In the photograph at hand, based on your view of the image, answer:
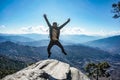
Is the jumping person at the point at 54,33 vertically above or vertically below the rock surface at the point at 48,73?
above

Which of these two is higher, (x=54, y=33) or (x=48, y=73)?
(x=54, y=33)

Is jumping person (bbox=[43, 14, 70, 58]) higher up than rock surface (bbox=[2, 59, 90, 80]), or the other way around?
jumping person (bbox=[43, 14, 70, 58])

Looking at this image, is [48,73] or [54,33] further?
[54,33]

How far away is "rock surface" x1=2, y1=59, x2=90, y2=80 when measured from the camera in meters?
11.6

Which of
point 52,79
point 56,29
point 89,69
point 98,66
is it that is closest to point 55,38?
point 56,29

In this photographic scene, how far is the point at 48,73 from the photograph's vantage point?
1409cm

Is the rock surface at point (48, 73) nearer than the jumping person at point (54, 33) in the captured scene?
Yes

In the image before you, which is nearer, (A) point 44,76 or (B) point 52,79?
(A) point 44,76

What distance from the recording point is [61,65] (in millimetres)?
16047

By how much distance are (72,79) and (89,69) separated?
64.4 meters

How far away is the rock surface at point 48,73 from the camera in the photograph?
38.0ft

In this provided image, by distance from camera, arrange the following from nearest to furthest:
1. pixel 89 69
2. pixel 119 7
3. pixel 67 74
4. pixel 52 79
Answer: pixel 52 79
pixel 67 74
pixel 119 7
pixel 89 69

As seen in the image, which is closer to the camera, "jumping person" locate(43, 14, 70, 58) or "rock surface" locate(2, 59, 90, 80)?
"rock surface" locate(2, 59, 90, 80)

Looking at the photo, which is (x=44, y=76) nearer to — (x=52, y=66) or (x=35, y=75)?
(x=35, y=75)
